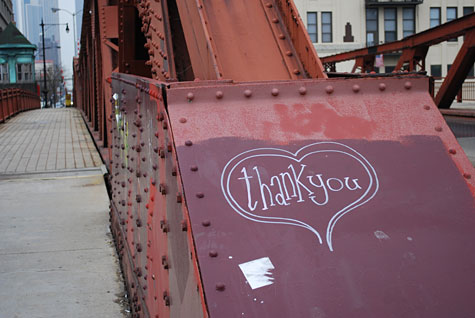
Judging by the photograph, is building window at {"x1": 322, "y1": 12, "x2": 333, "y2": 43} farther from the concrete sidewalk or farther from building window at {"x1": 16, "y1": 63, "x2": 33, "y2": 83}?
the concrete sidewalk

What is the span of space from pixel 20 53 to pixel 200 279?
66369 millimetres

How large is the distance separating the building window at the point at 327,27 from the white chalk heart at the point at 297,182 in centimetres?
4572

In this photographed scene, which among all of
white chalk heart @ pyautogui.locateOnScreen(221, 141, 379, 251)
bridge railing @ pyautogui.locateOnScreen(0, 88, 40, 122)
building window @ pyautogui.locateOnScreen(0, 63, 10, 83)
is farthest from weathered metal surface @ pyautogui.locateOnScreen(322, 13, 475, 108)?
building window @ pyautogui.locateOnScreen(0, 63, 10, 83)

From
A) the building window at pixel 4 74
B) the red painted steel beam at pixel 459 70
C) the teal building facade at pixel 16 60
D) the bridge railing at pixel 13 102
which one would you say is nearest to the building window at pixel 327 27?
the bridge railing at pixel 13 102

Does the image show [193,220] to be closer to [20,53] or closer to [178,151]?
[178,151]

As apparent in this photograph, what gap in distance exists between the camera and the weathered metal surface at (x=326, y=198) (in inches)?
79.9

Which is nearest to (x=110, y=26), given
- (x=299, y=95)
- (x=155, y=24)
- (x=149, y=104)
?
(x=155, y=24)

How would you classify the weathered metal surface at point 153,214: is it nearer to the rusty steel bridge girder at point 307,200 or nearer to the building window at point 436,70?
the rusty steel bridge girder at point 307,200

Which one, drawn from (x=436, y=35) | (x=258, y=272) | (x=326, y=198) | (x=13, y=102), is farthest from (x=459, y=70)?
(x=13, y=102)

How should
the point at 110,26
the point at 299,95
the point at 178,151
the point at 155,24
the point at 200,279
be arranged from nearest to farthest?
the point at 200,279 → the point at 178,151 → the point at 299,95 → the point at 155,24 → the point at 110,26

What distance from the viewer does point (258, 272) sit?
6.64 ft

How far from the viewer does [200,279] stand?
200 cm

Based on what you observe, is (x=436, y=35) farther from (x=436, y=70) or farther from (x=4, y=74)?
(x=4, y=74)

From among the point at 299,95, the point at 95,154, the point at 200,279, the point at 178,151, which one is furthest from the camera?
the point at 95,154
